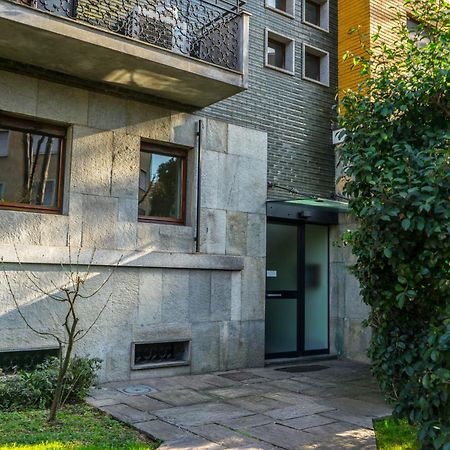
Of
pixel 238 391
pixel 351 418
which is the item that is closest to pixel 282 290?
pixel 238 391

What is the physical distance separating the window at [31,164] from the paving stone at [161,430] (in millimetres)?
3342

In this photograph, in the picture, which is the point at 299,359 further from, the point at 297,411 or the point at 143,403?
the point at 143,403

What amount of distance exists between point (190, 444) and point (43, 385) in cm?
219

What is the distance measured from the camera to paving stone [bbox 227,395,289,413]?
642cm

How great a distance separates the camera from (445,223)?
154 inches

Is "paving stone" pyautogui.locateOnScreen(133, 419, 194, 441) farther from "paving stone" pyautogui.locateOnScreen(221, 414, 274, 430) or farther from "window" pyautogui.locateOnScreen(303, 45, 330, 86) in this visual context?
"window" pyautogui.locateOnScreen(303, 45, 330, 86)

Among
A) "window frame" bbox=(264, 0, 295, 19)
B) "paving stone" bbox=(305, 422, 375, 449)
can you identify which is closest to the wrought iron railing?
"window frame" bbox=(264, 0, 295, 19)

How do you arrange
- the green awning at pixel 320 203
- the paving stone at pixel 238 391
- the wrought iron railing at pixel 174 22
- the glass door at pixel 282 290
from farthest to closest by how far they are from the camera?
the glass door at pixel 282 290, the green awning at pixel 320 203, the wrought iron railing at pixel 174 22, the paving stone at pixel 238 391

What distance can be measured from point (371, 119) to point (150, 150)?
14.5 ft

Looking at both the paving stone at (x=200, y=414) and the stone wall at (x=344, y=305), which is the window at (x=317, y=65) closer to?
the stone wall at (x=344, y=305)

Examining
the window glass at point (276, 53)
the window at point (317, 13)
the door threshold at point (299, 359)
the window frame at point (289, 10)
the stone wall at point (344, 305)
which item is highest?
the window at point (317, 13)

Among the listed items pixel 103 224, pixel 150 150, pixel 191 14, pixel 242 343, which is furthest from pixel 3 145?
pixel 242 343

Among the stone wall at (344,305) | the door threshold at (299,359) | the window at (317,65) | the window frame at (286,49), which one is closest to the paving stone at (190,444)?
the door threshold at (299,359)

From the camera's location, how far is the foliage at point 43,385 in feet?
20.0
